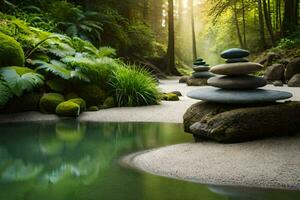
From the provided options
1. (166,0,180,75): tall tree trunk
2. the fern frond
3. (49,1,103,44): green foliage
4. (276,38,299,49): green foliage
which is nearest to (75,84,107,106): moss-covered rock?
the fern frond

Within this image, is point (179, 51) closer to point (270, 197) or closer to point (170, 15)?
point (170, 15)

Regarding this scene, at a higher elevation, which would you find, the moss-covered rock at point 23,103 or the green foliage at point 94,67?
the green foliage at point 94,67

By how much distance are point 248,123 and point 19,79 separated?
5417 millimetres

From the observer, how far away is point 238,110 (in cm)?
559

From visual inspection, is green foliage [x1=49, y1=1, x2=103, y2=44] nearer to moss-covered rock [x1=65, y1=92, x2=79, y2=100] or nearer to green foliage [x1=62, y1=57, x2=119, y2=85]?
green foliage [x1=62, y1=57, x2=119, y2=85]

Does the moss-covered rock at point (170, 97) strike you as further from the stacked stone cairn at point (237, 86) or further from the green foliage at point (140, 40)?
the green foliage at point (140, 40)

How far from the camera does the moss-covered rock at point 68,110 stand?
29.5ft

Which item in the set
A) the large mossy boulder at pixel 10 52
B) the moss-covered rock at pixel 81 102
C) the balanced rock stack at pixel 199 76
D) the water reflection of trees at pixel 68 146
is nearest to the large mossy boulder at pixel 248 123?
the water reflection of trees at pixel 68 146

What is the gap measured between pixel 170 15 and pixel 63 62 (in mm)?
11852

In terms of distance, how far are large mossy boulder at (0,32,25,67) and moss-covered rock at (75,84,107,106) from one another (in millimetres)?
1616

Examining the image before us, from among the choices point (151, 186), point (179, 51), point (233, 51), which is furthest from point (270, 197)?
point (179, 51)

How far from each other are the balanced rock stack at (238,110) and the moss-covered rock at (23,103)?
4.37 metres

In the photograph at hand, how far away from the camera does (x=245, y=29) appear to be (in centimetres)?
3011

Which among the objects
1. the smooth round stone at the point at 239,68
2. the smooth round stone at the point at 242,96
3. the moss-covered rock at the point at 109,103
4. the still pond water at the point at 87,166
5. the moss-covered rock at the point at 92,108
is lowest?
the still pond water at the point at 87,166
